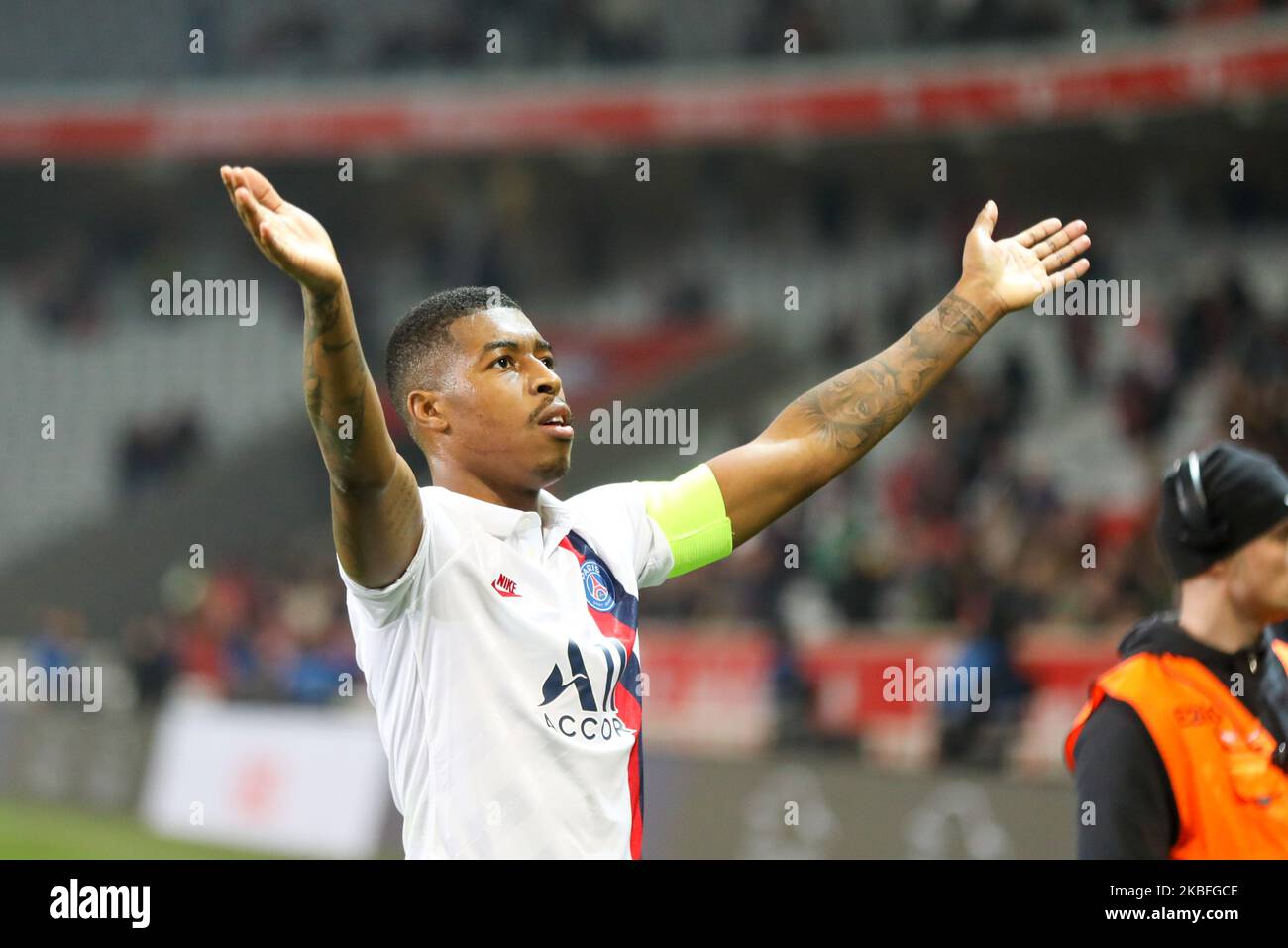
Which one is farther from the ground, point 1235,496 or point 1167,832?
point 1235,496

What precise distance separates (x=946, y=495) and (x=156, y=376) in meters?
14.8

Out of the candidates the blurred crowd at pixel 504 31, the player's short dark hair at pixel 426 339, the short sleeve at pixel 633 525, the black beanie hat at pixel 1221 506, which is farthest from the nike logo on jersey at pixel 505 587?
the blurred crowd at pixel 504 31

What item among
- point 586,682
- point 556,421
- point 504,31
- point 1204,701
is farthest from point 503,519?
point 504,31

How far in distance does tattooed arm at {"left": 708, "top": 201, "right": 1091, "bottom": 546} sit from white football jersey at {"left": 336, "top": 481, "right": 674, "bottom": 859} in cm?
63

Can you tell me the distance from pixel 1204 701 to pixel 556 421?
5.28 feet

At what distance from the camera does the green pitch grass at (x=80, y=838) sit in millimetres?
13641

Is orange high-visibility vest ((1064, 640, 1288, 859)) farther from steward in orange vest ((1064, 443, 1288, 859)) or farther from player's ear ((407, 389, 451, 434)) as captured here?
player's ear ((407, 389, 451, 434))

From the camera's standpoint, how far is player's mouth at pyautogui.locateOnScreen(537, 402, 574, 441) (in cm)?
375

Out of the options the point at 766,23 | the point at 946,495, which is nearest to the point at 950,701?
the point at 946,495

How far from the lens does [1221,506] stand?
4.07 meters

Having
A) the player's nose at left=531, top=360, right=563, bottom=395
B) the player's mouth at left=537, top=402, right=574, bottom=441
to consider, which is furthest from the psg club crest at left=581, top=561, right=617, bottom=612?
the player's nose at left=531, top=360, right=563, bottom=395

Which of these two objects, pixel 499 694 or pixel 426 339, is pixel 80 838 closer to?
pixel 426 339

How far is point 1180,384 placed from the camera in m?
17.3
